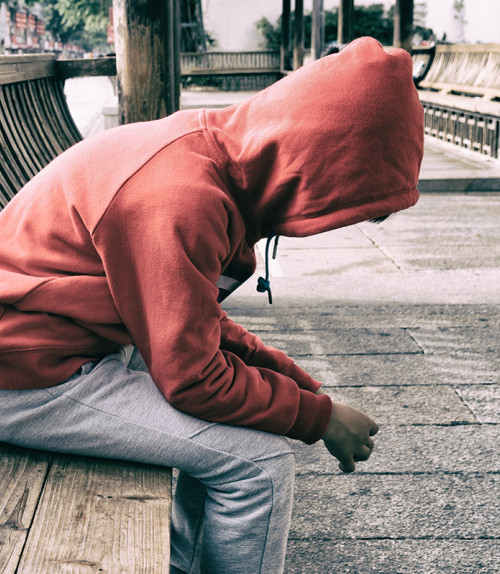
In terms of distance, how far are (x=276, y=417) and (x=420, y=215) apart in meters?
4.96

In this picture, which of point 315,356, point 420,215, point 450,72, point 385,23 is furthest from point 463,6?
point 315,356

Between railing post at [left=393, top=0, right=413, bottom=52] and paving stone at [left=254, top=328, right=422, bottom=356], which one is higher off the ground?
railing post at [left=393, top=0, right=413, bottom=52]

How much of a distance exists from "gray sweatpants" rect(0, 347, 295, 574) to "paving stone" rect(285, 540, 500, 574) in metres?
0.48

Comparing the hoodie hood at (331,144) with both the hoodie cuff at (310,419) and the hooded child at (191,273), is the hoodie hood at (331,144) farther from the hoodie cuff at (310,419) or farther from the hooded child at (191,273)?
the hoodie cuff at (310,419)

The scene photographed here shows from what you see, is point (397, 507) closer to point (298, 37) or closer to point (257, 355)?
point (257, 355)

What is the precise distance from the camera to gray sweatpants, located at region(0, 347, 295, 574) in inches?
56.7

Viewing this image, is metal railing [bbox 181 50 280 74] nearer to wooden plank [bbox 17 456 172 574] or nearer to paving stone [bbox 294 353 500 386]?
paving stone [bbox 294 353 500 386]

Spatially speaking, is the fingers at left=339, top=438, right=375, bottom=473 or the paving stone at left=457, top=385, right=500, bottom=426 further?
the paving stone at left=457, top=385, right=500, bottom=426

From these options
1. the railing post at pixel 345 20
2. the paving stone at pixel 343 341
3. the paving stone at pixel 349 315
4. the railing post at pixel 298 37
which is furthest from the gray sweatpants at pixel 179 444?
the railing post at pixel 298 37

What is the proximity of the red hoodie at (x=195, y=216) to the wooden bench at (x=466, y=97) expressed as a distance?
6299 millimetres

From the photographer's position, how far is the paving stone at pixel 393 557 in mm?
1905

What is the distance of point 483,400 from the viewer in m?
2.80

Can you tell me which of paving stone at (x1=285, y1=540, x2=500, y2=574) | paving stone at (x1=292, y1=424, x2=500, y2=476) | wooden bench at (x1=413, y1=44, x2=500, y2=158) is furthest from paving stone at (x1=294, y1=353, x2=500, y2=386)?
wooden bench at (x1=413, y1=44, x2=500, y2=158)

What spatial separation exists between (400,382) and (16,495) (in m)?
1.85
